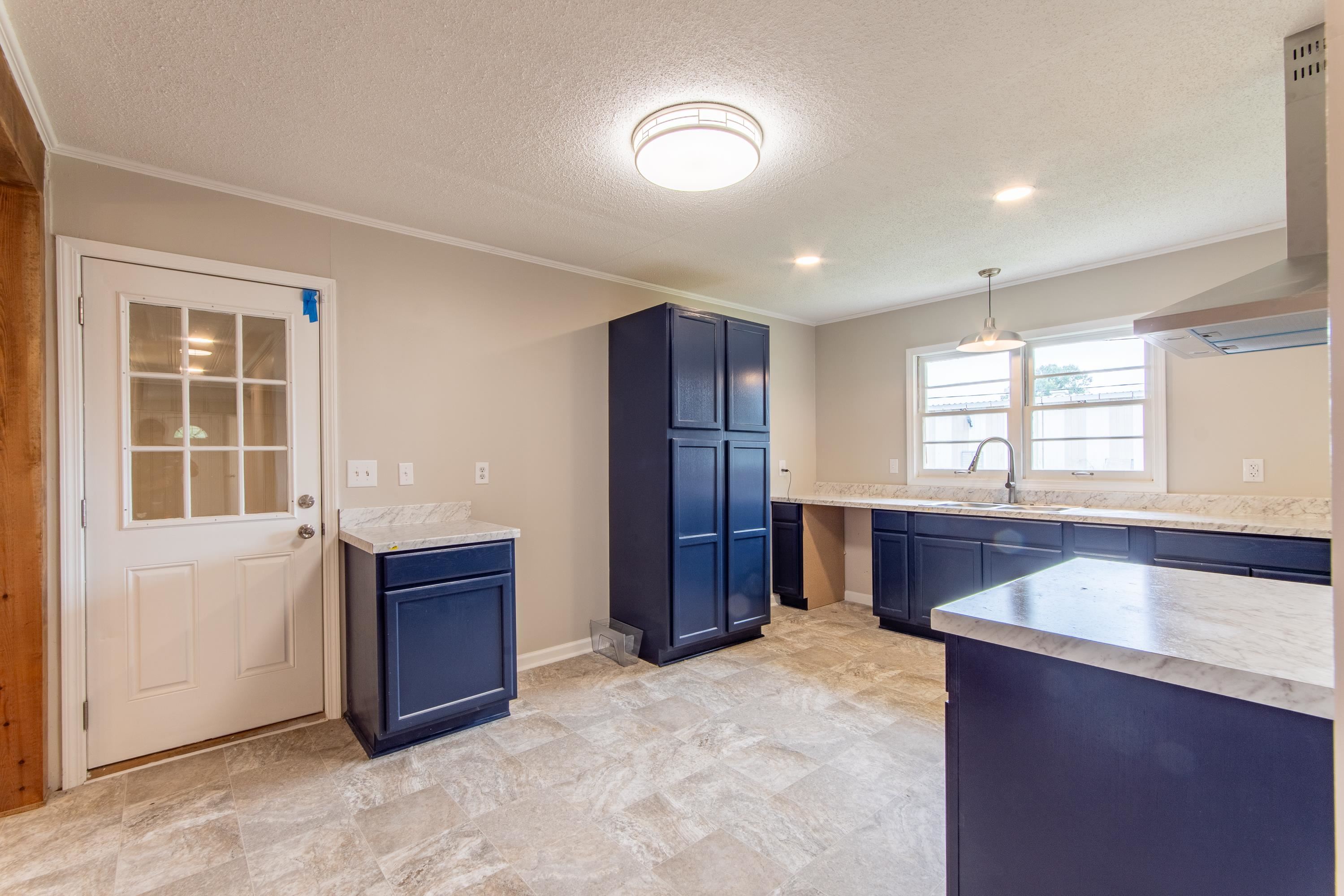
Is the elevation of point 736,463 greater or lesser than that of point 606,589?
greater

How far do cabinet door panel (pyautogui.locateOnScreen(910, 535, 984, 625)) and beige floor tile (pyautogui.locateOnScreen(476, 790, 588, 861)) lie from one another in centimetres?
264

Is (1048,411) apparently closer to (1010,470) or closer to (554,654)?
(1010,470)

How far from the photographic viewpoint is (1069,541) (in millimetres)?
3244

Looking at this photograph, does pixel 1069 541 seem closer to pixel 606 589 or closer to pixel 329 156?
pixel 606 589

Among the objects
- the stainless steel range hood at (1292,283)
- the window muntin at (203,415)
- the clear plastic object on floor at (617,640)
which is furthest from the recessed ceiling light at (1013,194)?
the window muntin at (203,415)

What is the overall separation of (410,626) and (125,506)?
3.95ft

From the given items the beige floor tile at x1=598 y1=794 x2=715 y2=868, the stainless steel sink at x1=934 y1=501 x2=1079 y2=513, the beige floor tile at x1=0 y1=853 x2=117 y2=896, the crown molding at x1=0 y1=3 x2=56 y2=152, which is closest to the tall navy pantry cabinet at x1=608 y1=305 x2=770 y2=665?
the stainless steel sink at x1=934 y1=501 x2=1079 y2=513

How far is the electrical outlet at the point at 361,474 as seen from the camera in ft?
9.29

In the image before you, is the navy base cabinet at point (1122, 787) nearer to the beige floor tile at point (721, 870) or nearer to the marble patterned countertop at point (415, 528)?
the beige floor tile at point (721, 870)

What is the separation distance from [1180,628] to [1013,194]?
86.5 inches

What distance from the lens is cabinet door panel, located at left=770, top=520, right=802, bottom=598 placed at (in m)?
4.54

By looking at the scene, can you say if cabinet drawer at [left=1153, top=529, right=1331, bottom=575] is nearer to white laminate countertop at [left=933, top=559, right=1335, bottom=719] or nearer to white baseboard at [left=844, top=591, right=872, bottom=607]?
white laminate countertop at [left=933, top=559, right=1335, bottom=719]

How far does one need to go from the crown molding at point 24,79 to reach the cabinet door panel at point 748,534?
3.22 metres

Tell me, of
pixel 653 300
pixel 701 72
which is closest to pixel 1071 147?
pixel 701 72
